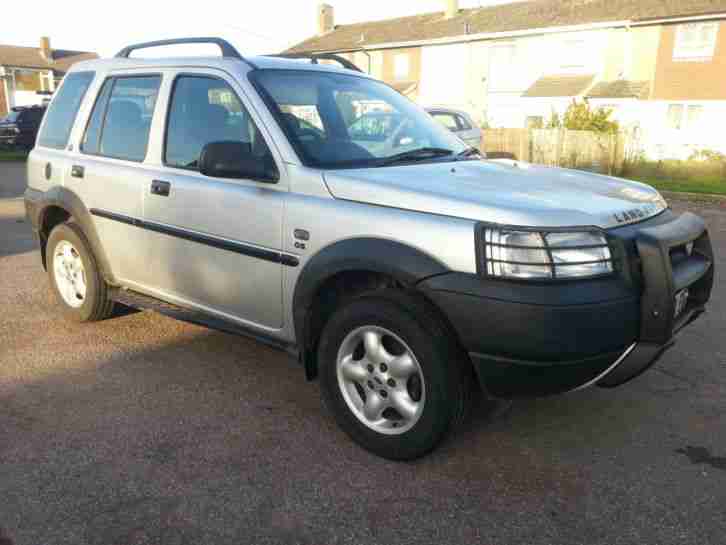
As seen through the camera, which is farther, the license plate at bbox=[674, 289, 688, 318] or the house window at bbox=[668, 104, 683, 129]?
the house window at bbox=[668, 104, 683, 129]

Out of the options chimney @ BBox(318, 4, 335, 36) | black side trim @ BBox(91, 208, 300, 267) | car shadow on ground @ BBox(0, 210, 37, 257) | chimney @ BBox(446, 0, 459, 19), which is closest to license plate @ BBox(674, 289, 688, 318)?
black side trim @ BBox(91, 208, 300, 267)

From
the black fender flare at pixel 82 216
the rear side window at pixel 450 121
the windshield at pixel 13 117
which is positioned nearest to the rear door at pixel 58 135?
the black fender flare at pixel 82 216

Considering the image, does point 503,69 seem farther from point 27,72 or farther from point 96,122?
point 27,72

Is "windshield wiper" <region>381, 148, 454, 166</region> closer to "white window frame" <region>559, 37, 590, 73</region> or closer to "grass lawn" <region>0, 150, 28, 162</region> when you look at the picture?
"grass lawn" <region>0, 150, 28, 162</region>

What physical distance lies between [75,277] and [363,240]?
2985 mm

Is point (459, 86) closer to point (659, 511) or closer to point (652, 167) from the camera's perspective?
point (652, 167)

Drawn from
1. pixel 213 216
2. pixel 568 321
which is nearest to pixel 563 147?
pixel 213 216

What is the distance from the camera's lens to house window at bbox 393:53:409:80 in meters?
33.9

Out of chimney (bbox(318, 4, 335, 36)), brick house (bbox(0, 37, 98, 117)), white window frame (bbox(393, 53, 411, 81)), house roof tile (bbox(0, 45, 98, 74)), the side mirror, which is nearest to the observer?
the side mirror

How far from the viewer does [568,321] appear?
8.41ft

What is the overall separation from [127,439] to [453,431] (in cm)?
166

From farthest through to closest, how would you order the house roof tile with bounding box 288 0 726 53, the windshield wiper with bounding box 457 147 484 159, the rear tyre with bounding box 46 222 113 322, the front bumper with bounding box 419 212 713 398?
the house roof tile with bounding box 288 0 726 53 → the rear tyre with bounding box 46 222 113 322 → the windshield wiper with bounding box 457 147 484 159 → the front bumper with bounding box 419 212 713 398

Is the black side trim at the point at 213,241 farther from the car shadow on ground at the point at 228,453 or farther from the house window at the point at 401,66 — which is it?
the house window at the point at 401,66

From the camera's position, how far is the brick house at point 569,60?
975 inches
